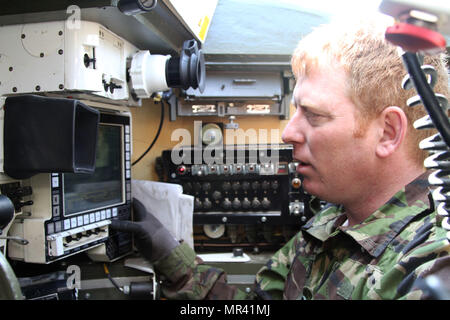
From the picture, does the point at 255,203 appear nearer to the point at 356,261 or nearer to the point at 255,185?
the point at 255,185

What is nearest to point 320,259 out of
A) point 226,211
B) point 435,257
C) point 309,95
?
point 435,257

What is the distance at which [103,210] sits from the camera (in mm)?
1275

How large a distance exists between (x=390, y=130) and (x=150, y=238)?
1.01 m

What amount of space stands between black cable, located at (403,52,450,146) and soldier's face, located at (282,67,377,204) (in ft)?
1.26

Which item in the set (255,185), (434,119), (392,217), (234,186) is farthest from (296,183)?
(434,119)

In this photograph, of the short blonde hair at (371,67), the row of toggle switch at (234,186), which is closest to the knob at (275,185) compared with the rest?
the row of toggle switch at (234,186)

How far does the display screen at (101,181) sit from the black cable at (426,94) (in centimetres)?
109

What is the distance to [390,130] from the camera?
0.85 m

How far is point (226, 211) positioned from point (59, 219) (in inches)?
32.3

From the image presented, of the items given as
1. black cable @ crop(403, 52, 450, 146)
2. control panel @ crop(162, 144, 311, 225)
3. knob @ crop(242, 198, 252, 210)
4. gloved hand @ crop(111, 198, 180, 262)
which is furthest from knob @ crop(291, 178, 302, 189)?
black cable @ crop(403, 52, 450, 146)

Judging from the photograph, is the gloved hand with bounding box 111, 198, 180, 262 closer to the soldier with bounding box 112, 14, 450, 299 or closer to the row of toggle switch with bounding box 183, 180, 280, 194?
the row of toggle switch with bounding box 183, 180, 280, 194

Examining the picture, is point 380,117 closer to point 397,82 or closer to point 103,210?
point 397,82

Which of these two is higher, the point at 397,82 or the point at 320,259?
the point at 397,82
